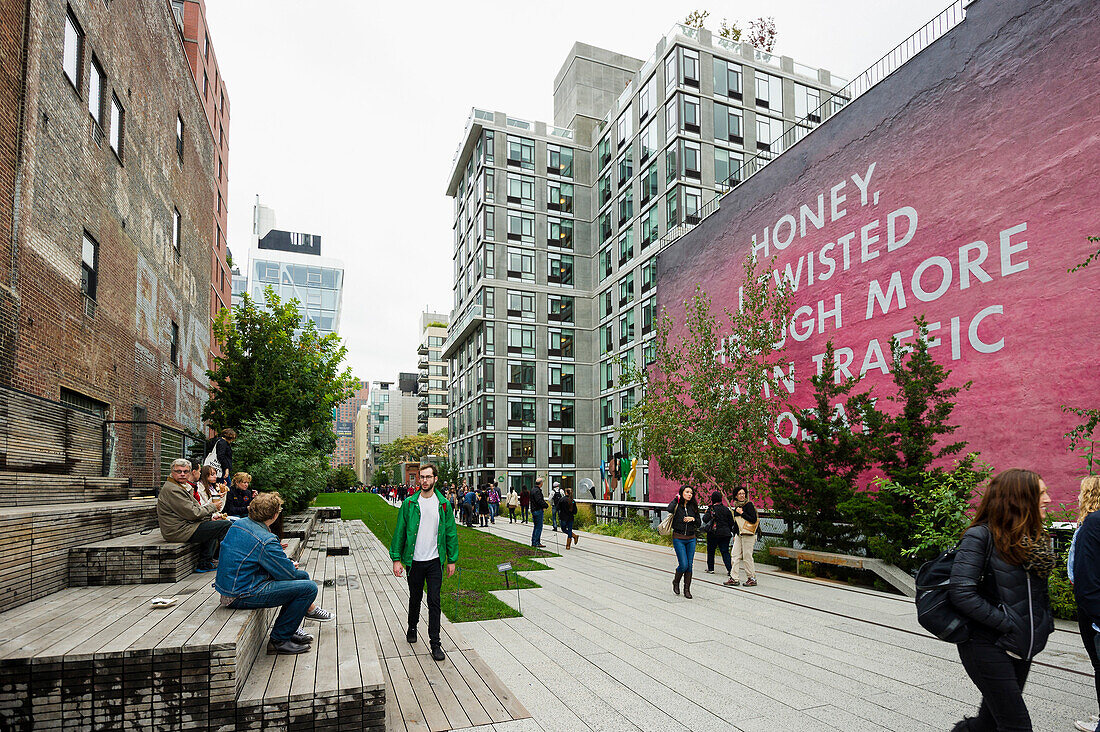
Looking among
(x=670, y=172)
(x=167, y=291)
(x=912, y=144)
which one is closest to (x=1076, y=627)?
(x=912, y=144)

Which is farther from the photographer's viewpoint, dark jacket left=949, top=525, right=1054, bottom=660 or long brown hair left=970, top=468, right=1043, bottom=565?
long brown hair left=970, top=468, right=1043, bottom=565


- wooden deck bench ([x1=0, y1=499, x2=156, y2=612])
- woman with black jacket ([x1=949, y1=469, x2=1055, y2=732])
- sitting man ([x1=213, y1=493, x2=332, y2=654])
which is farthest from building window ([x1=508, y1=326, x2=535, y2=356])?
woman with black jacket ([x1=949, y1=469, x2=1055, y2=732])

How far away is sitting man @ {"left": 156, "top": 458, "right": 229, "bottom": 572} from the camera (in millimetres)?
7383

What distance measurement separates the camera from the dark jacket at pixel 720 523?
44.4 ft

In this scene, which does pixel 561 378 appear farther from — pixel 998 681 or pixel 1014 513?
pixel 998 681

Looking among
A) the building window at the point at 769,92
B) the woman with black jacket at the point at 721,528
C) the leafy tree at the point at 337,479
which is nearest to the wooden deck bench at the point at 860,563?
the woman with black jacket at the point at 721,528

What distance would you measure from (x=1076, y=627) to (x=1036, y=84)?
34.6 ft

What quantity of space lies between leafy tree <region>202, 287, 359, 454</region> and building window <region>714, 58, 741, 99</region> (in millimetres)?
30755

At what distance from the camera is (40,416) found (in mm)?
9891

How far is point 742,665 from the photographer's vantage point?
7.00 m

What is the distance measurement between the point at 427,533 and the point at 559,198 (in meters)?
51.9

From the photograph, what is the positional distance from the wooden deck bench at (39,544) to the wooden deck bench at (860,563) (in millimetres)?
11356

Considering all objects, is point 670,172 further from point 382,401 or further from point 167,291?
point 382,401

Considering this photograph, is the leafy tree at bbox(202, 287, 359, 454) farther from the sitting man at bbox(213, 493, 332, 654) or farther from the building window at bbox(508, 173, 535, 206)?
the building window at bbox(508, 173, 535, 206)
